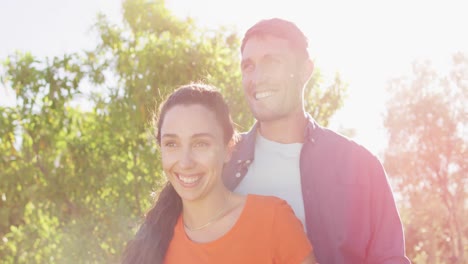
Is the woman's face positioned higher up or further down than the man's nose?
further down

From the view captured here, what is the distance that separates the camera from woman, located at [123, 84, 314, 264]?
10.6 ft

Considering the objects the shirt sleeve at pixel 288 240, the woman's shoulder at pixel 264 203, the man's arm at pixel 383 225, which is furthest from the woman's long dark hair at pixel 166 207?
the man's arm at pixel 383 225

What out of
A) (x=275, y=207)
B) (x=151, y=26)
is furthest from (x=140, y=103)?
(x=275, y=207)

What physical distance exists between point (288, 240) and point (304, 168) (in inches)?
35.3

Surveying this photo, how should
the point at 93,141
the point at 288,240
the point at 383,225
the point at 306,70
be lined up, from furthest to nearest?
the point at 93,141
the point at 306,70
the point at 383,225
the point at 288,240

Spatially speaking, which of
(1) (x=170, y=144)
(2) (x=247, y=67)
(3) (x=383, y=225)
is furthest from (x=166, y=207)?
(3) (x=383, y=225)

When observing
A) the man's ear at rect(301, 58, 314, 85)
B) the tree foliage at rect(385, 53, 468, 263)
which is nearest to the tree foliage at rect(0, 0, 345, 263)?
the man's ear at rect(301, 58, 314, 85)

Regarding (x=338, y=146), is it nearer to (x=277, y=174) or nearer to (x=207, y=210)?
(x=277, y=174)

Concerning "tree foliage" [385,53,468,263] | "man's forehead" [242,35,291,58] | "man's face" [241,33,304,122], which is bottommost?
"tree foliage" [385,53,468,263]

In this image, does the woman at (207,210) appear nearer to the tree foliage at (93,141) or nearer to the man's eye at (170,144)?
the man's eye at (170,144)

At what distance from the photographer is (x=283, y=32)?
4098mm

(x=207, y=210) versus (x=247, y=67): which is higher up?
(x=247, y=67)

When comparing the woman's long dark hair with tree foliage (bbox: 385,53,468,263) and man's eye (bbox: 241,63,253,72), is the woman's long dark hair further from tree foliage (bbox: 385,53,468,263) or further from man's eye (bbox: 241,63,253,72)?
tree foliage (bbox: 385,53,468,263)

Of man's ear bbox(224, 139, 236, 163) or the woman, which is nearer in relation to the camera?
the woman
